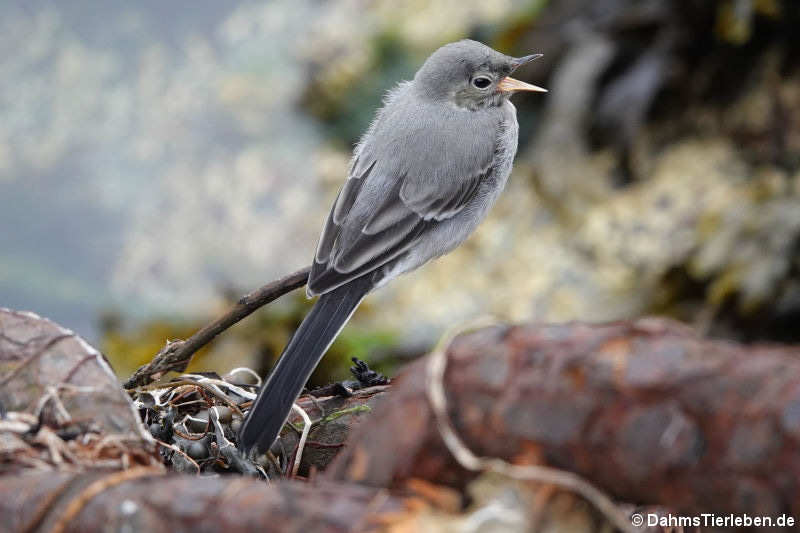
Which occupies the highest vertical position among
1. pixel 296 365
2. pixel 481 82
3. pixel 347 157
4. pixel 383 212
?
pixel 347 157

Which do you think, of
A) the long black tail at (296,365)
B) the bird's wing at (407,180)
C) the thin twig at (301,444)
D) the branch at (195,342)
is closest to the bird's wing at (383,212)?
the bird's wing at (407,180)

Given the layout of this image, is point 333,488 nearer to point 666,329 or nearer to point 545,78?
point 666,329

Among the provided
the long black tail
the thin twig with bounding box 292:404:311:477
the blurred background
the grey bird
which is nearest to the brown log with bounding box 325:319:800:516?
the long black tail

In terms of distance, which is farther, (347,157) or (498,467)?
(347,157)

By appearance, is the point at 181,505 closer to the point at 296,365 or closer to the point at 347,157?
the point at 296,365

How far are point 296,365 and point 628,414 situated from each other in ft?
2.92

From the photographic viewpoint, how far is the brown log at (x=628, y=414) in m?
0.79

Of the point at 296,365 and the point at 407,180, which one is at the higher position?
the point at 407,180

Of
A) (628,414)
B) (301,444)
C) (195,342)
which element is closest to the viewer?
(628,414)

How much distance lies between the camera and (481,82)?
2.71 metres

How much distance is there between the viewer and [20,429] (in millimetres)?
1085

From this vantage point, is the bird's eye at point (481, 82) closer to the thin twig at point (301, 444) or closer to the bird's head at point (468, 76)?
the bird's head at point (468, 76)

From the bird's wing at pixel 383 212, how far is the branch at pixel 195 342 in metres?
0.54

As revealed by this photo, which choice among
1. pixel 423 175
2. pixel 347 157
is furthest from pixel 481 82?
pixel 347 157
